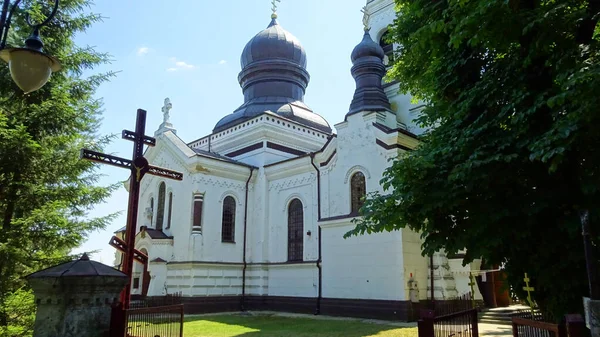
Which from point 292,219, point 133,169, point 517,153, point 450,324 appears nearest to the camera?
point 517,153

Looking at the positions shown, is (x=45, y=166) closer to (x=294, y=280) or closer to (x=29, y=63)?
(x=29, y=63)

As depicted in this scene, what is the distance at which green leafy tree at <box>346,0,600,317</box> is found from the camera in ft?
19.1

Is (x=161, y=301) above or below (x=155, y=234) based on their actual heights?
below

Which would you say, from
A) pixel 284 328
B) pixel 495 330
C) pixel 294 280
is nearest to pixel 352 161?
pixel 294 280

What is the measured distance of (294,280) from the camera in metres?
18.8

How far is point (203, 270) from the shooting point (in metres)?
18.8

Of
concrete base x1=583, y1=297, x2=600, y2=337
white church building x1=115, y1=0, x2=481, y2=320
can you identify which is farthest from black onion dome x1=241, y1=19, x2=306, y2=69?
concrete base x1=583, y1=297, x2=600, y2=337

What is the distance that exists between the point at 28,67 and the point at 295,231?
15835mm

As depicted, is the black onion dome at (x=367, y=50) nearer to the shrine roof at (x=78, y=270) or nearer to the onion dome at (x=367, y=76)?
the onion dome at (x=367, y=76)

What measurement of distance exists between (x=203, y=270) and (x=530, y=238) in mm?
14788

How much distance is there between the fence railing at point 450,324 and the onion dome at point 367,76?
1064cm

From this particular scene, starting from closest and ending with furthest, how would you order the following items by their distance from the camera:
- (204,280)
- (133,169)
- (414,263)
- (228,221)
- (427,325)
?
(427,325) → (133,169) → (414,263) → (204,280) → (228,221)

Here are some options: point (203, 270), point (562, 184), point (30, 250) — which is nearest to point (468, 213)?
point (562, 184)

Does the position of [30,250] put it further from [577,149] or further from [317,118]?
[317,118]
